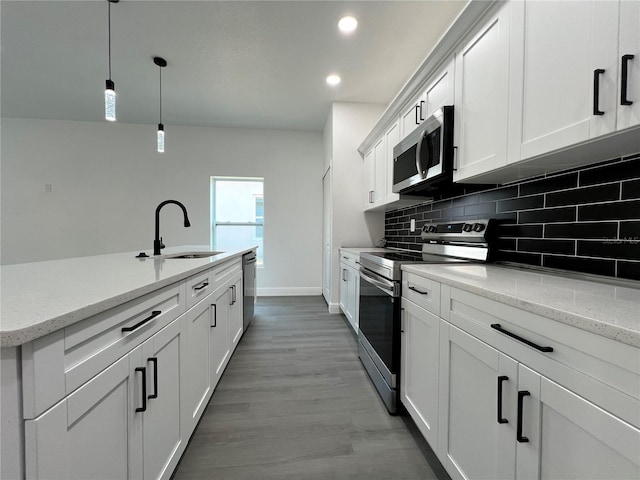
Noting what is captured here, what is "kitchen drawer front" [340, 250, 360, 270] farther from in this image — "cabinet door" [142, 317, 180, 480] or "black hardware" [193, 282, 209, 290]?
"cabinet door" [142, 317, 180, 480]

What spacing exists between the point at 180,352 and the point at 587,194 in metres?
1.88

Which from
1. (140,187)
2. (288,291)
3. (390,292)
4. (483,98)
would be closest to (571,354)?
(390,292)

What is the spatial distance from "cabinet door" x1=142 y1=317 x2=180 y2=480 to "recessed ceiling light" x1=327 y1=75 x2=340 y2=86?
2938 millimetres

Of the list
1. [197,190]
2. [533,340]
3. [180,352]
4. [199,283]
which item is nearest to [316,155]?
[197,190]

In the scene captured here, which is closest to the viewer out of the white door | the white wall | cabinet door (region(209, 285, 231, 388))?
cabinet door (region(209, 285, 231, 388))

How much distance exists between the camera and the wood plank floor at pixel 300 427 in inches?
47.0

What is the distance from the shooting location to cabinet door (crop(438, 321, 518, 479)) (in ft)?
2.52

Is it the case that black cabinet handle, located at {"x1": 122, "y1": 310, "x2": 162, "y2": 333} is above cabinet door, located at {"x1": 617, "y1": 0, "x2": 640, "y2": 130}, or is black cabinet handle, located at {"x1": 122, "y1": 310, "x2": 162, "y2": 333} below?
below

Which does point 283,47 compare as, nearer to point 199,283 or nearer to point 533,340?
point 199,283

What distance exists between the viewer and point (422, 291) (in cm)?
126

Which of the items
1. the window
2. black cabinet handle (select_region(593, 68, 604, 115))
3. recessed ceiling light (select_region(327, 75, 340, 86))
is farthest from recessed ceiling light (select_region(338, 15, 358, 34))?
the window

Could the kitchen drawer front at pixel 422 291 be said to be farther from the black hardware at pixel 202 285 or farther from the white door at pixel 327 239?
the white door at pixel 327 239

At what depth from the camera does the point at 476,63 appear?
53.7 inches

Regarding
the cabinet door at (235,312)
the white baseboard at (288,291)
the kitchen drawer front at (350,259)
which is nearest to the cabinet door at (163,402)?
the cabinet door at (235,312)
